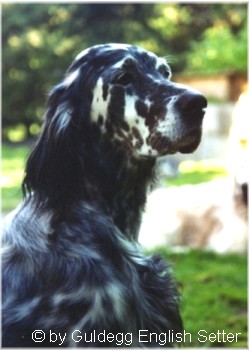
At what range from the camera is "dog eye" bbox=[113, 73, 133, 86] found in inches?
49.0

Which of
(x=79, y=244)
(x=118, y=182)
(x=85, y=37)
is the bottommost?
(x=79, y=244)

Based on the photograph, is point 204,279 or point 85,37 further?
point 204,279

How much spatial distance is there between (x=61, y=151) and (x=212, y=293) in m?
1.72

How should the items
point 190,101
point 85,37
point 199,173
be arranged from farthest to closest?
point 199,173, point 85,37, point 190,101

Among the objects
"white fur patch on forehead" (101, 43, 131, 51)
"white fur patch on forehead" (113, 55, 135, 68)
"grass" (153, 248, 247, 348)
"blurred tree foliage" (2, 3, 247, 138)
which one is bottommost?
"grass" (153, 248, 247, 348)

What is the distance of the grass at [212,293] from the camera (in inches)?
77.9

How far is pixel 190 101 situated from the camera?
45.2 inches

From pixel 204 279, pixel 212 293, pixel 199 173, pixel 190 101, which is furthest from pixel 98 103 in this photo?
pixel 199 173


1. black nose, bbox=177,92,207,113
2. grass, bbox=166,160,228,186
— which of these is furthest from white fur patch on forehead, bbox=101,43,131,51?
grass, bbox=166,160,228,186

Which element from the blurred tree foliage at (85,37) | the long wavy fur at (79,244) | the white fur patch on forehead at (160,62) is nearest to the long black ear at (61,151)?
the long wavy fur at (79,244)

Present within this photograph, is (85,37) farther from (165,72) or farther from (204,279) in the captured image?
(204,279)

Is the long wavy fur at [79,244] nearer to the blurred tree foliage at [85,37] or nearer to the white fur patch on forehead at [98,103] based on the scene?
the white fur patch on forehead at [98,103]

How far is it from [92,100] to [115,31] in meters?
1.00

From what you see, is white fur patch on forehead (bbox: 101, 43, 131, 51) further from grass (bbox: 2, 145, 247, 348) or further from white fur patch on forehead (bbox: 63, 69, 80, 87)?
grass (bbox: 2, 145, 247, 348)
